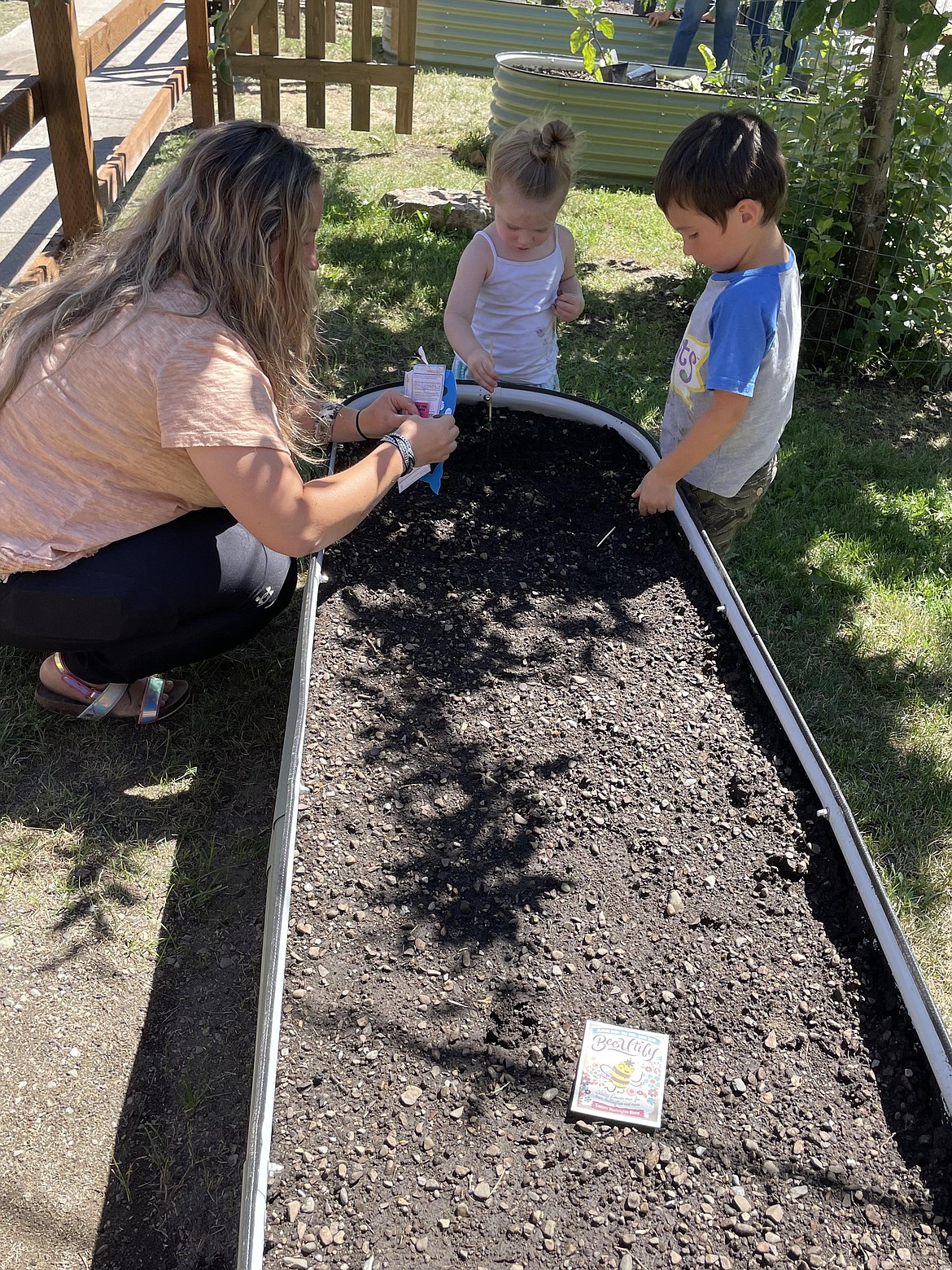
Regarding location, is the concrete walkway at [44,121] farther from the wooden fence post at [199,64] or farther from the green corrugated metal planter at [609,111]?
the green corrugated metal planter at [609,111]

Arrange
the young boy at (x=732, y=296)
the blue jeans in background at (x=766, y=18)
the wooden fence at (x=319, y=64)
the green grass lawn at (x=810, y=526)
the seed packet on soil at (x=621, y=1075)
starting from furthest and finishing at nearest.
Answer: the blue jeans in background at (x=766, y=18) → the wooden fence at (x=319, y=64) → the green grass lawn at (x=810, y=526) → the young boy at (x=732, y=296) → the seed packet on soil at (x=621, y=1075)

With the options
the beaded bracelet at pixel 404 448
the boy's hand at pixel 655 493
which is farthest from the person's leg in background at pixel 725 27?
the beaded bracelet at pixel 404 448

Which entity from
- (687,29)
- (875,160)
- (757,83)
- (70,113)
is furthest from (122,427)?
(687,29)

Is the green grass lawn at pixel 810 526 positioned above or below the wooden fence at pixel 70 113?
below

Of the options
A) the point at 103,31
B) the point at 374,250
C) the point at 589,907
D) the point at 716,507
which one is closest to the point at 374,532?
the point at 716,507

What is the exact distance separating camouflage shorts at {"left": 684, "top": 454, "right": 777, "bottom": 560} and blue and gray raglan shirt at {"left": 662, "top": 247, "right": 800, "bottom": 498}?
2.6 inches

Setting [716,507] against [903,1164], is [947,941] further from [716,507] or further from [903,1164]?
[716,507]

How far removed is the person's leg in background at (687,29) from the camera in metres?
8.98

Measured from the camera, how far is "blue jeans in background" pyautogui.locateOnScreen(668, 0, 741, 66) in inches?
337

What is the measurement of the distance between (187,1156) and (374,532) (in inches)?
68.5

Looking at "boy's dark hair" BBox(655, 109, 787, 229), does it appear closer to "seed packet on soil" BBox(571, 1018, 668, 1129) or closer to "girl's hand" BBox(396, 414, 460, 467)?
"girl's hand" BBox(396, 414, 460, 467)

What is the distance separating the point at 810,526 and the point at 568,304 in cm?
119

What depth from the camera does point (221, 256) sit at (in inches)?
81.1

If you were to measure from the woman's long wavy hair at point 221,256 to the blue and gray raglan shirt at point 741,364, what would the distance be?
41.5 inches
